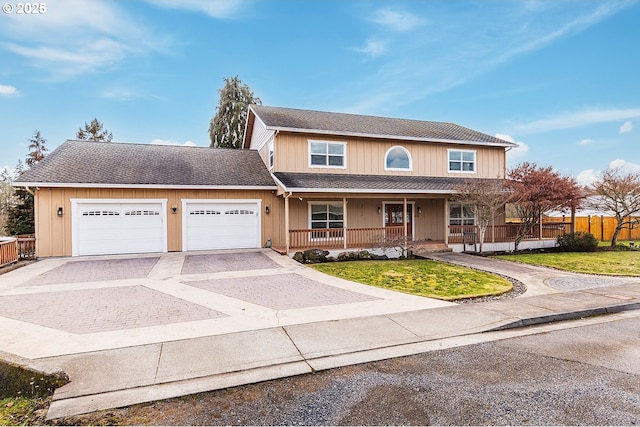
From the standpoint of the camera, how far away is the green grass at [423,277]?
7789mm

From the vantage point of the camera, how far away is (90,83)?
1916 cm

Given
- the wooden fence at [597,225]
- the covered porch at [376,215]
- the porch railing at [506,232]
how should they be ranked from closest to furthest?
the covered porch at [376,215] → the porch railing at [506,232] → the wooden fence at [597,225]

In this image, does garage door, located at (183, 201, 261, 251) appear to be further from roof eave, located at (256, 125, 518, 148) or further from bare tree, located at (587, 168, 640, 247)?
bare tree, located at (587, 168, 640, 247)

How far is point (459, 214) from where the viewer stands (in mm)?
17406

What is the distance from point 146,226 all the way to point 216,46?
10.3m

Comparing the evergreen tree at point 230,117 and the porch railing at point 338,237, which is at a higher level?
the evergreen tree at point 230,117

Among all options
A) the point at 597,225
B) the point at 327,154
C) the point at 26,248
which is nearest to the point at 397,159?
the point at 327,154

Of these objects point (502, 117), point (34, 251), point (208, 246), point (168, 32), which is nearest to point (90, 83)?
point (168, 32)

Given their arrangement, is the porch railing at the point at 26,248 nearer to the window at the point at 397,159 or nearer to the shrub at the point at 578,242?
the window at the point at 397,159

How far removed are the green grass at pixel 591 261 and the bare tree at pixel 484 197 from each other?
1.77m

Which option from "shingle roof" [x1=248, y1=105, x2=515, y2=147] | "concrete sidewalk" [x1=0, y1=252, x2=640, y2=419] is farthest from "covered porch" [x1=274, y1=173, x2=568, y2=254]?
"concrete sidewalk" [x1=0, y1=252, x2=640, y2=419]

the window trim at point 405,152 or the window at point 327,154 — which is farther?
the window trim at point 405,152

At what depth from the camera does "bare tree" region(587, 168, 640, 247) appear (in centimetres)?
1636

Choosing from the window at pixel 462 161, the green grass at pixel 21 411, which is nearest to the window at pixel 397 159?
the window at pixel 462 161
